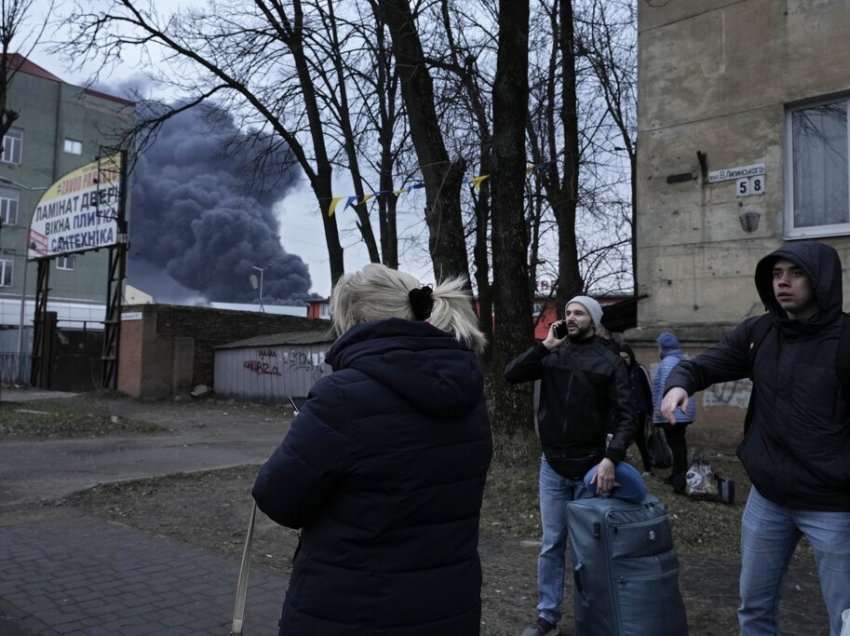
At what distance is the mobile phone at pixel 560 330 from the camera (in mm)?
4090

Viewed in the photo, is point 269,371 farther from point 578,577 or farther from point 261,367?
point 578,577

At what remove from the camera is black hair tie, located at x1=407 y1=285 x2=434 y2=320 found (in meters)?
2.20

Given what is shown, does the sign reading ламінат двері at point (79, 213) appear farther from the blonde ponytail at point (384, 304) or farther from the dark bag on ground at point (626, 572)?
the blonde ponytail at point (384, 304)

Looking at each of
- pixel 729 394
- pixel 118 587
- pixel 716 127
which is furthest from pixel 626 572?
pixel 716 127

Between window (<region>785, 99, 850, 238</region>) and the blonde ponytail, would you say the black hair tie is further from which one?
window (<region>785, 99, 850, 238</region>)

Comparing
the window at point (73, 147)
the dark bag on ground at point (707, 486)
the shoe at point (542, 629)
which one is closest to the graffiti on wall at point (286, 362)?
the dark bag on ground at point (707, 486)

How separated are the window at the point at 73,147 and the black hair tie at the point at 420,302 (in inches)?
1949

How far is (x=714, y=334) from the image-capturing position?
30.9ft

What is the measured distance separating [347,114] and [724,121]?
9409 mm

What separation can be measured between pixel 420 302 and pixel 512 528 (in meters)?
4.42

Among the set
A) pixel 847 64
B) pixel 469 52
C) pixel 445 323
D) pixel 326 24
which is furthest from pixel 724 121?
pixel 445 323

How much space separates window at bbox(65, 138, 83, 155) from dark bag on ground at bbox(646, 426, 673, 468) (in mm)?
46092

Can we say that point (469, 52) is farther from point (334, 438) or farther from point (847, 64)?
point (334, 438)

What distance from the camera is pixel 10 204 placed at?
4250 cm
